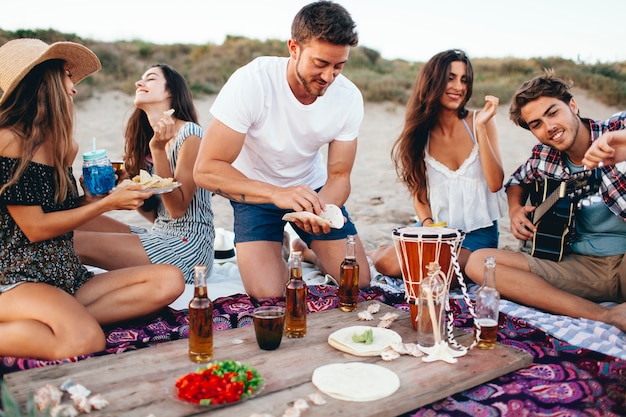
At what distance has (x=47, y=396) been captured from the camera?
207cm

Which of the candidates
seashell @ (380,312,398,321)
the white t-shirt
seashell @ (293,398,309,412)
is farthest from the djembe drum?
the white t-shirt

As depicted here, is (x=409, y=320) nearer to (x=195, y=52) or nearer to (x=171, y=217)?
(x=171, y=217)

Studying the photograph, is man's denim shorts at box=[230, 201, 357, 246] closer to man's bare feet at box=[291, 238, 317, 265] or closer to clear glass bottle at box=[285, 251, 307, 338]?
man's bare feet at box=[291, 238, 317, 265]

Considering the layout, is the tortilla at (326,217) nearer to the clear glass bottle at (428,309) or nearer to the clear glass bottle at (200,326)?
the clear glass bottle at (428,309)

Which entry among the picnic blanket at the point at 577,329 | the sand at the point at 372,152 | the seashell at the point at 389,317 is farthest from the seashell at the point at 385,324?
the sand at the point at 372,152

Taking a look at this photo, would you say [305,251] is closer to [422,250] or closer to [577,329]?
[422,250]

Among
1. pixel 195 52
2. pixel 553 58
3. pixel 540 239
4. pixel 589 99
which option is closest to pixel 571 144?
pixel 540 239

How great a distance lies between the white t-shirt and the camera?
158 inches

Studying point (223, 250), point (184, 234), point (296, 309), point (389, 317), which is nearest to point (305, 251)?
point (223, 250)

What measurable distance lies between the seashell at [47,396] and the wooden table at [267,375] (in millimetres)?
68

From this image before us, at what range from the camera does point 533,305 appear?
3.78 m

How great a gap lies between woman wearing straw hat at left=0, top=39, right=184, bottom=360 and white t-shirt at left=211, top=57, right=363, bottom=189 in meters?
1.08

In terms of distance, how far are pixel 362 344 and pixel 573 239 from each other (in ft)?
7.01

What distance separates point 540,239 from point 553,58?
83.2 ft
